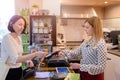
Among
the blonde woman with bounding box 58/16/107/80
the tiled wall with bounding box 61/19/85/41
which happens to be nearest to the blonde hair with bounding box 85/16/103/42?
the blonde woman with bounding box 58/16/107/80

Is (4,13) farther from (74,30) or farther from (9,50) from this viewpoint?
(9,50)

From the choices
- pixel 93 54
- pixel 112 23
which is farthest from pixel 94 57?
pixel 112 23

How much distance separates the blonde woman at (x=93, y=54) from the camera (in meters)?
1.85

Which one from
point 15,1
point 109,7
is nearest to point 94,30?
point 15,1

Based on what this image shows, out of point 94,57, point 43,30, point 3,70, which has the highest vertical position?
point 43,30

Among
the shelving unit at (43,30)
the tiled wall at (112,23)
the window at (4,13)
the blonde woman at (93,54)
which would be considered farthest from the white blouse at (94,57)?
the tiled wall at (112,23)

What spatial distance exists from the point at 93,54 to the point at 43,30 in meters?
1.77

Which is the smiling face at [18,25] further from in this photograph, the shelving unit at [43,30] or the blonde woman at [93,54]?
the shelving unit at [43,30]

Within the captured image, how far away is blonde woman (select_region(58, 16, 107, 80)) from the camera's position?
1.85 meters

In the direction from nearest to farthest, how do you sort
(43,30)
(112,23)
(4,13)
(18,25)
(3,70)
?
1. (3,70)
2. (18,25)
3. (43,30)
4. (4,13)
5. (112,23)

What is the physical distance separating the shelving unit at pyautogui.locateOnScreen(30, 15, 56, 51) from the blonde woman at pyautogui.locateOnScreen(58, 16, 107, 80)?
150 centimetres

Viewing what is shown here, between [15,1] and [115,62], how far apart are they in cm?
243

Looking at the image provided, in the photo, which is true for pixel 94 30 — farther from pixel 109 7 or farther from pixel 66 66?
pixel 109 7

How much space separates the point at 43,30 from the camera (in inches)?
140
